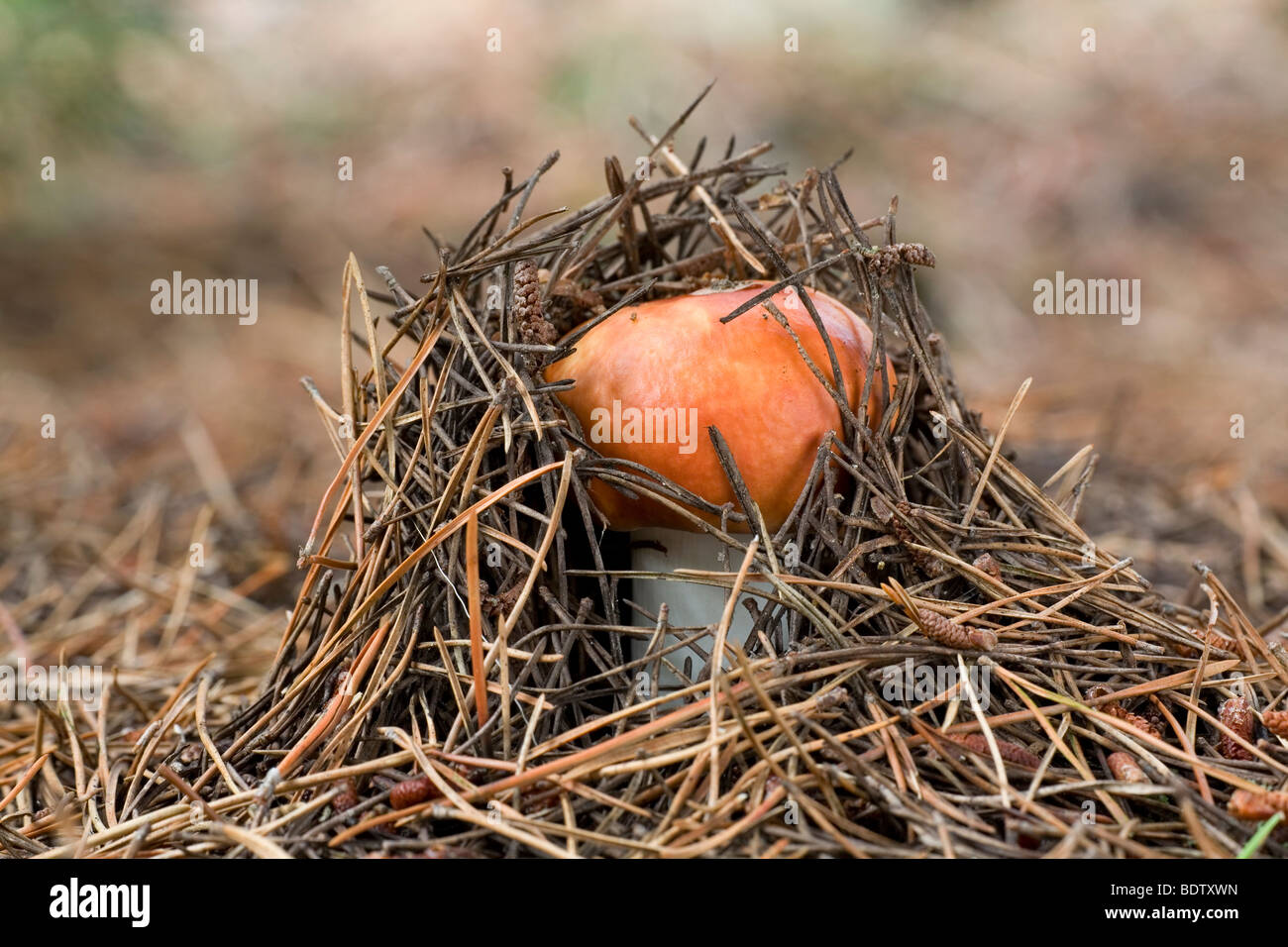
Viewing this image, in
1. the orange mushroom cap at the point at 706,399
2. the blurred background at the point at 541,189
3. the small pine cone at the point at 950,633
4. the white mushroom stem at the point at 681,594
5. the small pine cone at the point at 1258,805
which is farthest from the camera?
the blurred background at the point at 541,189

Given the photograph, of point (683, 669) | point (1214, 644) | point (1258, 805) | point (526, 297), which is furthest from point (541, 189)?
point (1258, 805)

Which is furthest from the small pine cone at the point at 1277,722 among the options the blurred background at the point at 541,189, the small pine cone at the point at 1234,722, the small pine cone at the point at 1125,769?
the blurred background at the point at 541,189

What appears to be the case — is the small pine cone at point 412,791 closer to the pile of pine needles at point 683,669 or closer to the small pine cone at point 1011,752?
the pile of pine needles at point 683,669

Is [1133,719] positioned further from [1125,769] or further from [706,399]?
[706,399]

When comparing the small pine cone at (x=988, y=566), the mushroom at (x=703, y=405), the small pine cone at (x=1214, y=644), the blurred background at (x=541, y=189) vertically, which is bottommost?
the small pine cone at (x=1214, y=644)

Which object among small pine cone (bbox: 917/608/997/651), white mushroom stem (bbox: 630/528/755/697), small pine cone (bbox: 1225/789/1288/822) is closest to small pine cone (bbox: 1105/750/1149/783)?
small pine cone (bbox: 1225/789/1288/822)

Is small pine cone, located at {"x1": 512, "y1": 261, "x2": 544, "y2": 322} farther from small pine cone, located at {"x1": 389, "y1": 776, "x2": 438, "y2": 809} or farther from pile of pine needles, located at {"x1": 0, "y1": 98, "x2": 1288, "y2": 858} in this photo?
small pine cone, located at {"x1": 389, "y1": 776, "x2": 438, "y2": 809}

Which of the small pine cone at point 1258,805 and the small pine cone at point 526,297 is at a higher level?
the small pine cone at point 526,297
